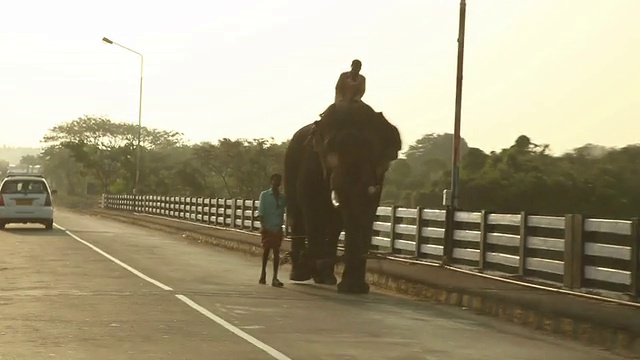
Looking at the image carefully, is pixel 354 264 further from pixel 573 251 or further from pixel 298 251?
pixel 573 251

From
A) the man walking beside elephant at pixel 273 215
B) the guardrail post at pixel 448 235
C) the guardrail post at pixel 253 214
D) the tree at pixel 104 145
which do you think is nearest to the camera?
the man walking beside elephant at pixel 273 215

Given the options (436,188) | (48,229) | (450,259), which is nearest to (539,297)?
(450,259)

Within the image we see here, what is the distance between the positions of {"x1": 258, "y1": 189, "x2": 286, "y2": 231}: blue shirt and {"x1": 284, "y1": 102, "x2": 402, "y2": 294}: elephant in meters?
0.44

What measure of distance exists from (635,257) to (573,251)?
1.53 metres

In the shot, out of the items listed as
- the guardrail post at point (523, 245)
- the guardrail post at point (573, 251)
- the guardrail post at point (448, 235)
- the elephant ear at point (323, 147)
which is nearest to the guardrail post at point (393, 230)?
the guardrail post at point (448, 235)

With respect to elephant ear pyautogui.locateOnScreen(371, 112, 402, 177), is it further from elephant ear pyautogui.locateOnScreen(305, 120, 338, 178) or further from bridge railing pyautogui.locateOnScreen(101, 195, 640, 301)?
bridge railing pyautogui.locateOnScreen(101, 195, 640, 301)

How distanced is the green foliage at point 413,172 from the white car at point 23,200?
1398cm

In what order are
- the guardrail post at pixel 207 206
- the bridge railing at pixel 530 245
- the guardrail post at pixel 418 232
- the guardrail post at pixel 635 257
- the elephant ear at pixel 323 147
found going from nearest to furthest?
the guardrail post at pixel 635 257, the bridge railing at pixel 530 245, the elephant ear at pixel 323 147, the guardrail post at pixel 418 232, the guardrail post at pixel 207 206

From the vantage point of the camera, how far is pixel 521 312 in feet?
49.1

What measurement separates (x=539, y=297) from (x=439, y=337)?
3.06 m

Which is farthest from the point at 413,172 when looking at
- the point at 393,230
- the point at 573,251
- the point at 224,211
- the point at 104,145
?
the point at 573,251

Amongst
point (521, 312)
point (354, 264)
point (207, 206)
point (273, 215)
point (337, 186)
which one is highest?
point (337, 186)

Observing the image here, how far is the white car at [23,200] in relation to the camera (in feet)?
132

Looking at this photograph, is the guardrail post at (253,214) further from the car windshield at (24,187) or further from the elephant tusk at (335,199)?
the elephant tusk at (335,199)
